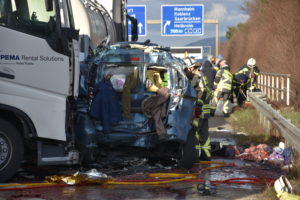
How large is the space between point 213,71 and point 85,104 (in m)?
16.1

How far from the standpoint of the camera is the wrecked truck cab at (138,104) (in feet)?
35.9

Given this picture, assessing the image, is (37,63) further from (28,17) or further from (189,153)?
(189,153)

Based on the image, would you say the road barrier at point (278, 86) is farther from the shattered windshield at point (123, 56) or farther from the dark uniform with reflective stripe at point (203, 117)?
the shattered windshield at point (123, 56)

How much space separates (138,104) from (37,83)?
1.86m

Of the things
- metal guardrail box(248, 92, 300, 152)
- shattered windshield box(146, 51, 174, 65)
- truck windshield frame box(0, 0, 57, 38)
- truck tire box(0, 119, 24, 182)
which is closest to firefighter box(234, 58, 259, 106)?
metal guardrail box(248, 92, 300, 152)

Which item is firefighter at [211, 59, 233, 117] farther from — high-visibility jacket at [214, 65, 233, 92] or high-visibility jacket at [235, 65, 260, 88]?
high-visibility jacket at [235, 65, 260, 88]

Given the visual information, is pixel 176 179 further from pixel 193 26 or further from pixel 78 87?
pixel 193 26

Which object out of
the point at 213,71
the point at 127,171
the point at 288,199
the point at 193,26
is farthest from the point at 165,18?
the point at 288,199

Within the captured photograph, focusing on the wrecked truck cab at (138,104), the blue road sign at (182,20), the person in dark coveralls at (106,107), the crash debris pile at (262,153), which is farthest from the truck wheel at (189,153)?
the blue road sign at (182,20)

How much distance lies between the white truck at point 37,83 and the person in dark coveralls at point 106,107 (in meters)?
0.56

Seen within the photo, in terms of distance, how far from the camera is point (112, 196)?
360 inches

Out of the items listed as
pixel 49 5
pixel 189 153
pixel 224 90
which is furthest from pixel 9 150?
pixel 224 90

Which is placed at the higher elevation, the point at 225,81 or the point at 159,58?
the point at 159,58

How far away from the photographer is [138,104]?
11.2 metres
